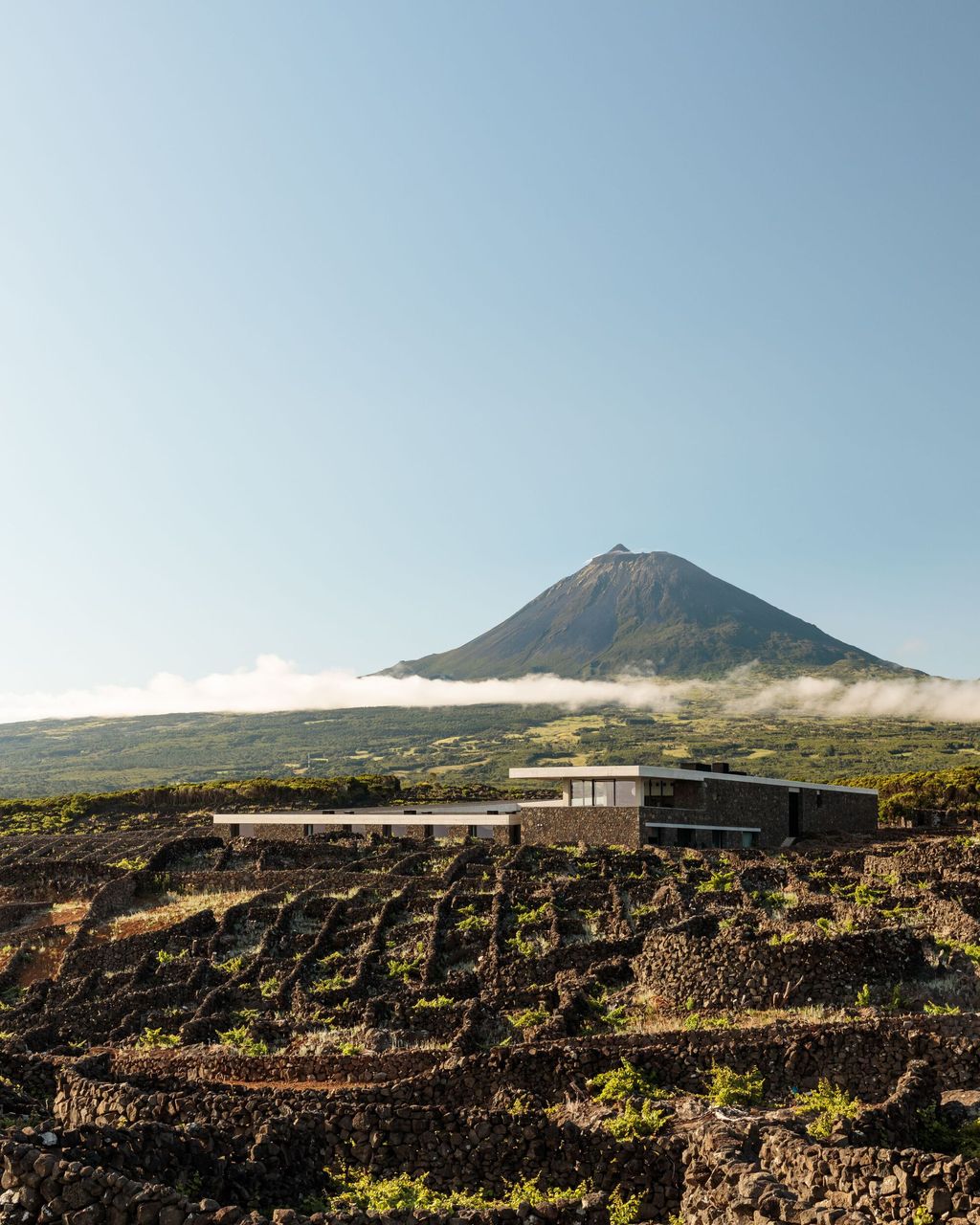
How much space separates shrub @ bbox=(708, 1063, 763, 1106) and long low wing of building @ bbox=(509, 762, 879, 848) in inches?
891

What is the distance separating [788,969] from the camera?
20.7 m

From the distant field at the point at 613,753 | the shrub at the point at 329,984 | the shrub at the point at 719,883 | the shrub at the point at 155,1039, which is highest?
the shrub at the point at 719,883

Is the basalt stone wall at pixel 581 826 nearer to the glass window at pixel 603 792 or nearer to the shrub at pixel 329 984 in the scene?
the glass window at pixel 603 792

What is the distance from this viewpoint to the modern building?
132 ft

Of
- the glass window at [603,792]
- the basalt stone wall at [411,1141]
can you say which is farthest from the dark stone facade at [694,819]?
the basalt stone wall at [411,1141]

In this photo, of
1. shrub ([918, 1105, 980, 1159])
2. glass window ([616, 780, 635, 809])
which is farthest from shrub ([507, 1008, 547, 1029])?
glass window ([616, 780, 635, 809])

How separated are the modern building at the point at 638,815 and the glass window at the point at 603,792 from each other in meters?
0.04

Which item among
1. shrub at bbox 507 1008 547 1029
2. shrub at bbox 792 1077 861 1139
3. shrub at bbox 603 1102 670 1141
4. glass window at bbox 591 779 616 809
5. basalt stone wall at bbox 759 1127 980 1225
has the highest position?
glass window at bbox 591 779 616 809

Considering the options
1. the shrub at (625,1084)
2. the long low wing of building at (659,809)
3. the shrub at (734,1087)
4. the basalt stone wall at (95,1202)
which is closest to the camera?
the basalt stone wall at (95,1202)

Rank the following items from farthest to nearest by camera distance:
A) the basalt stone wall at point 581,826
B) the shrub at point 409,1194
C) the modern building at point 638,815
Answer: the modern building at point 638,815 → the basalt stone wall at point 581,826 → the shrub at point 409,1194

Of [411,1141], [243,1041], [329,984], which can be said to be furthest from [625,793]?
[411,1141]

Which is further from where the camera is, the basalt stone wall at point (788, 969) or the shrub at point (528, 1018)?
the shrub at point (528, 1018)

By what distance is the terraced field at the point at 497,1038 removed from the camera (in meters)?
11.1

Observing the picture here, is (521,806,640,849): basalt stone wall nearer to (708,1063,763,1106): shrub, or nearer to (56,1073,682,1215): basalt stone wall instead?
(708,1063,763,1106): shrub
